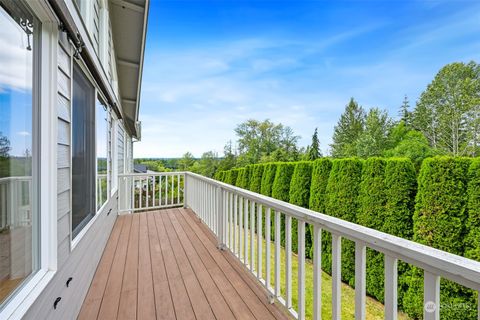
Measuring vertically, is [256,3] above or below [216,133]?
above

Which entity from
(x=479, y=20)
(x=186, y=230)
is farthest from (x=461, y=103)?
(x=186, y=230)

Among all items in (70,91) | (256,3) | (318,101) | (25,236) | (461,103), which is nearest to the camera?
(25,236)

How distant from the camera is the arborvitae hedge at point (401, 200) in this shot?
338 cm

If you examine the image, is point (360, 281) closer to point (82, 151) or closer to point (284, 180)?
point (82, 151)

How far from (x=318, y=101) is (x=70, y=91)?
2433cm

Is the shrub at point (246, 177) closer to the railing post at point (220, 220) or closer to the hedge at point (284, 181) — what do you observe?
the hedge at point (284, 181)

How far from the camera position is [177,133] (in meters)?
24.8

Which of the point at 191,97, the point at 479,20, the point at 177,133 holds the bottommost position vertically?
the point at 177,133

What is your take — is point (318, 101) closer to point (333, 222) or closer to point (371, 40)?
point (371, 40)

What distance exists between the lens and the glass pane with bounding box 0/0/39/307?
97 centimetres

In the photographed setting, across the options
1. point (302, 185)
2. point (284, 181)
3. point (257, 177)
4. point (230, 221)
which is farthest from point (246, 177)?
point (230, 221)

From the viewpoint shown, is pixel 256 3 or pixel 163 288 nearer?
pixel 163 288

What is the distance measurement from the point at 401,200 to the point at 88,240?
393cm

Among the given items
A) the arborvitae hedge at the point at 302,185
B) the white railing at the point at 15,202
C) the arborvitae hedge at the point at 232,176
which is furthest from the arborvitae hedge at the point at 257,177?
the white railing at the point at 15,202
